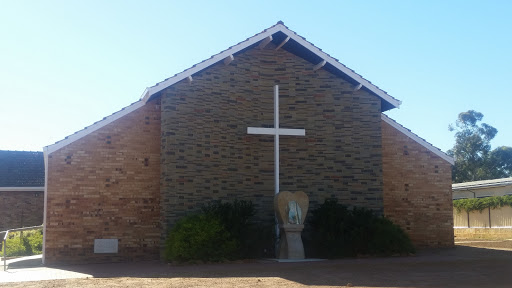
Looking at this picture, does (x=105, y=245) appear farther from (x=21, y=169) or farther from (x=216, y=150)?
(x=21, y=169)

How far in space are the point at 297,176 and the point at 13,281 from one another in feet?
29.7

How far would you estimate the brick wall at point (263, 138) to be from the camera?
58.1 feet

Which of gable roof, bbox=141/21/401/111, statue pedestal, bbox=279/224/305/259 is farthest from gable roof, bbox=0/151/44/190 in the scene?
statue pedestal, bbox=279/224/305/259

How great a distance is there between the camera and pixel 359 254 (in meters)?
16.8

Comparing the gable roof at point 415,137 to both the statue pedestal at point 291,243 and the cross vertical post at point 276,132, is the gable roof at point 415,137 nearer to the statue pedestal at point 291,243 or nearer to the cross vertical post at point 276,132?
the cross vertical post at point 276,132

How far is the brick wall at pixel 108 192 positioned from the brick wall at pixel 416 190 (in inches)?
323

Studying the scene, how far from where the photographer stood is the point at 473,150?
181 feet

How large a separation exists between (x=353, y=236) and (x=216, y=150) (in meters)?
4.84

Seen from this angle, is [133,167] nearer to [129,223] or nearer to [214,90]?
[129,223]

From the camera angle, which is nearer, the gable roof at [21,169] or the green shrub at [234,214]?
the green shrub at [234,214]

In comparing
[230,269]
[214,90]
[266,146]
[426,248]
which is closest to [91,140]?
[214,90]

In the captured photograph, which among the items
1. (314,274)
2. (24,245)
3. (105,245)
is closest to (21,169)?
(24,245)

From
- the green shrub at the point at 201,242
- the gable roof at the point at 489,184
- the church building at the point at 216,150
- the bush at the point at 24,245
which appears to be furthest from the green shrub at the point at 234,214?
the gable roof at the point at 489,184

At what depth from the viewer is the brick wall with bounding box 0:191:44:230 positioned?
28.0 meters
